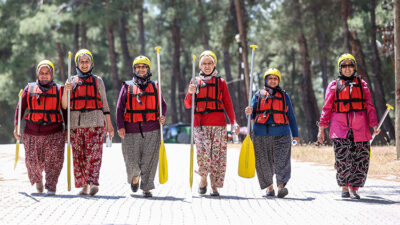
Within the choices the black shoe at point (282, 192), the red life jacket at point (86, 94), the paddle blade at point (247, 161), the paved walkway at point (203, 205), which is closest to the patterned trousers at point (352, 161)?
the paved walkway at point (203, 205)

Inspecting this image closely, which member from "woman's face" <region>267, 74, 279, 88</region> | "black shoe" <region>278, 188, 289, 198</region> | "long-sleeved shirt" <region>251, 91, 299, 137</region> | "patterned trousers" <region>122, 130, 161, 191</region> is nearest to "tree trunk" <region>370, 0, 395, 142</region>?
"long-sleeved shirt" <region>251, 91, 299, 137</region>

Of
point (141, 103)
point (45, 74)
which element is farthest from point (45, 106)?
point (141, 103)

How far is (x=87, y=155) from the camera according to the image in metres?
9.57

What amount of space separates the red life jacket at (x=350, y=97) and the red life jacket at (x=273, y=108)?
816mm

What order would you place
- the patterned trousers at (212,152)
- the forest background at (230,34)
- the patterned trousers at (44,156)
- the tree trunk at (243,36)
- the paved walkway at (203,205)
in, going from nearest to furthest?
the paved walkway at (203,205) < the patterned trousers at (212,152) < the patterned trousers at (44,156) < the tree trunk at (243,36) < the forest background at (230,34)

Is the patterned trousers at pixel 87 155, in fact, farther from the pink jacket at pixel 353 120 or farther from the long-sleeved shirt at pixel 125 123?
the pink jacket at pixel 353 120

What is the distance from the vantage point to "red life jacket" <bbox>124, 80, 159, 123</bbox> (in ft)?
31.4

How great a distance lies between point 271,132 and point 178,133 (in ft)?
91.0

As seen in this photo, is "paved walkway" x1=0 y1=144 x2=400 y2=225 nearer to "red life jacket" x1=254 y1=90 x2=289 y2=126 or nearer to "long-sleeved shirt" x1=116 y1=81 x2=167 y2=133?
"long-sleeved shirt" x1=116 y1=81 x2=167 y2=133

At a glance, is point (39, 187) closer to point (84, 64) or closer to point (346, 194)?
point (84, 64)

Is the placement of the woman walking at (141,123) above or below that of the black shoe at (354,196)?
above

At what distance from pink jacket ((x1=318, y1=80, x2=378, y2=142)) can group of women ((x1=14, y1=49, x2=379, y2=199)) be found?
0.01 meters

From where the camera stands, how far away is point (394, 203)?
28.6 ft

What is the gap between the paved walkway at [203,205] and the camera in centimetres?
727
